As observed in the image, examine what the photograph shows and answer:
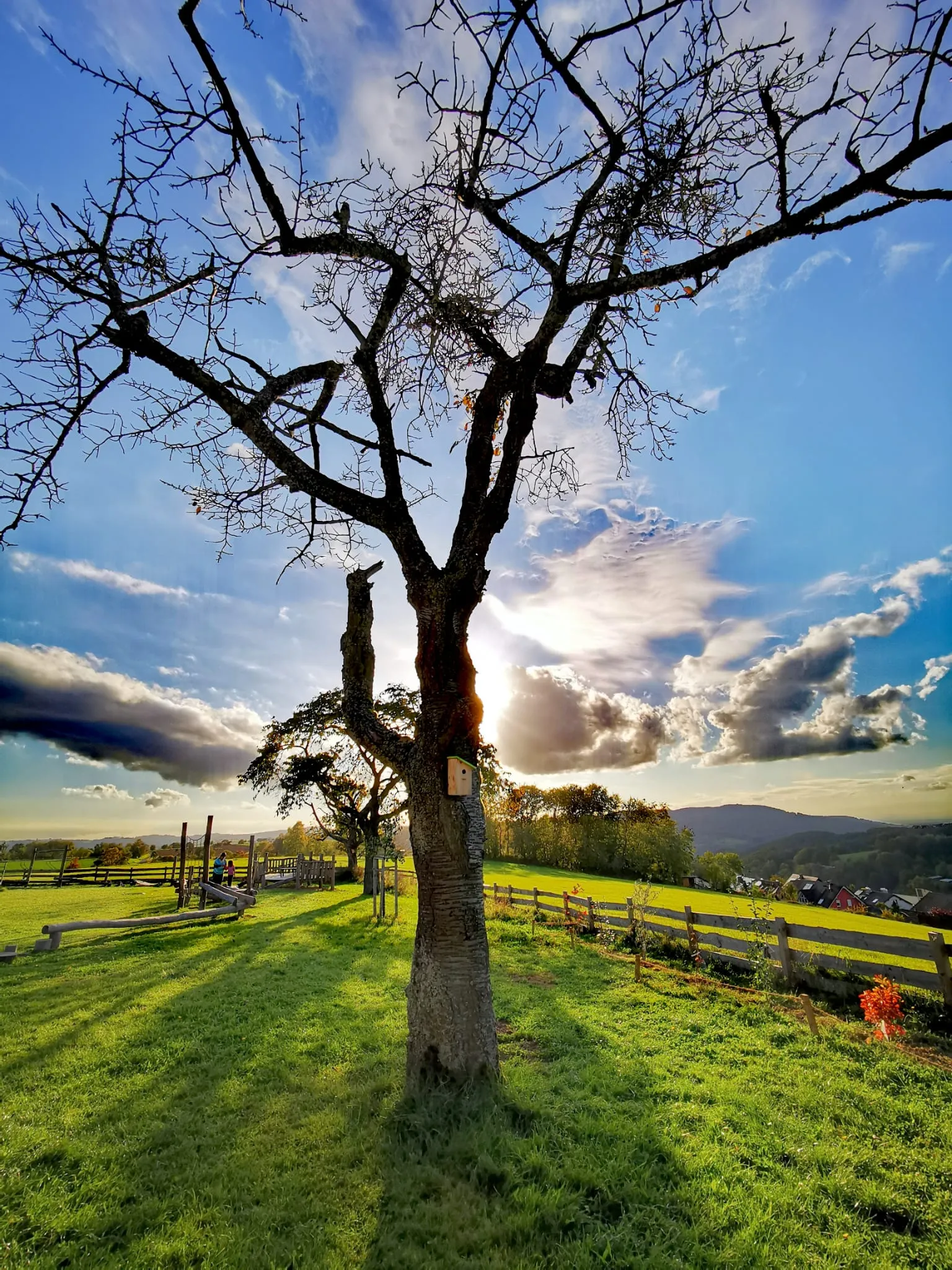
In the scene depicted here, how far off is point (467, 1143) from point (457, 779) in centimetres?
236

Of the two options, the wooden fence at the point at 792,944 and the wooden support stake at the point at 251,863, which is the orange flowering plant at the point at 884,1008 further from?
the wooden support stake at the point at 251,863

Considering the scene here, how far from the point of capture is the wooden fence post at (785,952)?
848 cm

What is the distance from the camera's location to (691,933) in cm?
1065

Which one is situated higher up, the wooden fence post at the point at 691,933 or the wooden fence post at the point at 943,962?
the wooden fence post at the point at 943,962

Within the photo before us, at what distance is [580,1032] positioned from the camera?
6504mm

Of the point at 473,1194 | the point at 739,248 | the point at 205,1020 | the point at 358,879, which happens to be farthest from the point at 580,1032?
the point at 358,879

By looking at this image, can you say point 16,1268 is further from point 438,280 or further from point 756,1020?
point 756,1020

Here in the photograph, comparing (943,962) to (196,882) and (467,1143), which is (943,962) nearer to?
(467,1143)

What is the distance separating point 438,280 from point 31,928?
19.1 meters

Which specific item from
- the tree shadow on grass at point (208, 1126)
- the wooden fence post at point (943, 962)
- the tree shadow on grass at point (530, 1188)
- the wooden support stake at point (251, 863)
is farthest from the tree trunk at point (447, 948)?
the wooden support stake at point (251, 863)

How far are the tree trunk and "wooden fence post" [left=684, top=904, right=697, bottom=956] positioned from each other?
7.86 metres

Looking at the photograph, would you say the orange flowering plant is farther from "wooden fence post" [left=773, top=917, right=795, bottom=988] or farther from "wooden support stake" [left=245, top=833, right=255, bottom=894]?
"wooden support stake" [left=245, top=833, right=255, bottom=894]

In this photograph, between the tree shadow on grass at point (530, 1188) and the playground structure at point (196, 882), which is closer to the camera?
the tree shadow on grass at point (530, 1188)

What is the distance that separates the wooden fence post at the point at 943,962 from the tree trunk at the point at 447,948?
6.32 metres
